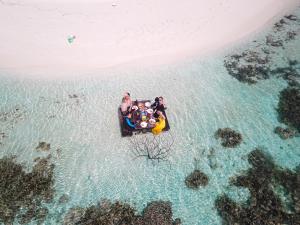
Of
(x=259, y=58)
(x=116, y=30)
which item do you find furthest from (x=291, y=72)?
(x=116, y=30)

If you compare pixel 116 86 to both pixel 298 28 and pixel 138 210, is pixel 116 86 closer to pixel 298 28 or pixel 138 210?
pixel 138 210

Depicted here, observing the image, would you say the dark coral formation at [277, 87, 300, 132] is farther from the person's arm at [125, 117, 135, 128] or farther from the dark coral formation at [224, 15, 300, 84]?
the person's arm at [125, 117, 135, 128]

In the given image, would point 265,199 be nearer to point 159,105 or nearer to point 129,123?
point 159,105

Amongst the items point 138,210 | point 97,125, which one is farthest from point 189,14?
point 138,210

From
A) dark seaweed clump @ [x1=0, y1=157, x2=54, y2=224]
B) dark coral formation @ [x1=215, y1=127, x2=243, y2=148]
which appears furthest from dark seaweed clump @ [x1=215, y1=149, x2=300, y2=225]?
dark seaweed clump @ [x1=0, y1=157, x2=54, y2=224]

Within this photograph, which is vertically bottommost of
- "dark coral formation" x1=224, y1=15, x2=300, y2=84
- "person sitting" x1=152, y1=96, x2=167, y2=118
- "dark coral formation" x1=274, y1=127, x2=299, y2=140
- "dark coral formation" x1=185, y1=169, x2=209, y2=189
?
"dark coral formation" x1=185, y1=169, x2=209, y2=189

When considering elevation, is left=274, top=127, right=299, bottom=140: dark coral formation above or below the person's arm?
below
